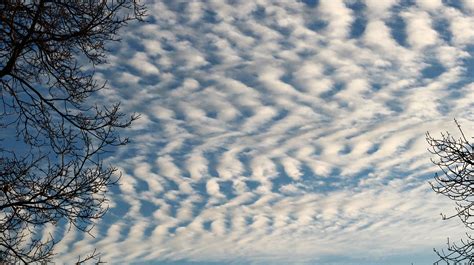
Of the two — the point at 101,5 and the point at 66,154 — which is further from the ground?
the point at 101,5

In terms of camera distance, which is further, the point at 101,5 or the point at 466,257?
the point at 466,257

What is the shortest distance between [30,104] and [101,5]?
2015 millimetres

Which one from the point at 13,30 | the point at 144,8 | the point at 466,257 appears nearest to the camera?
the point at 13,30

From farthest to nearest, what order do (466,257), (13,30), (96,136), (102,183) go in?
(466,257) < (96,136) < (102,183) < (13,30)

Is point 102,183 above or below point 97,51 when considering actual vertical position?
below

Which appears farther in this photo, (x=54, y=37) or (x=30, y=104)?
(x=30, y=104)

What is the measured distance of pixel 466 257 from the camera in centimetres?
1193

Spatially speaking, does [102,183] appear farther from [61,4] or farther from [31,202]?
[61,4]

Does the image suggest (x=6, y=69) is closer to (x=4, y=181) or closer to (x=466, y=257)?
(x=4, y=181)

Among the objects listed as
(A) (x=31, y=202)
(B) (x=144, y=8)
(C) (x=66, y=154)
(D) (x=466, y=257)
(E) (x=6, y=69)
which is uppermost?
(B) (x=144, y=8)

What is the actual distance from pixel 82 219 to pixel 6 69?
96.5 inches

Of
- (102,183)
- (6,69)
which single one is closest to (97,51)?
(6,69)

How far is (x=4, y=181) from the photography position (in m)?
8.02

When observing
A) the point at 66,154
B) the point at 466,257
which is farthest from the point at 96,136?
the point at 466,257
